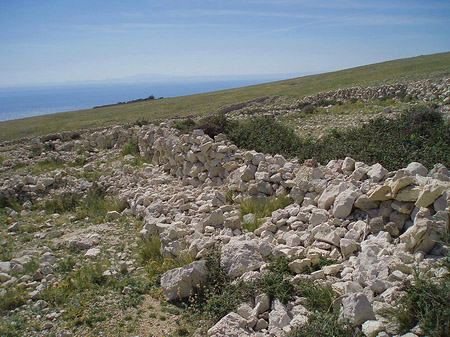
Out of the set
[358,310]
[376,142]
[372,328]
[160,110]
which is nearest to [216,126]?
[376,142]

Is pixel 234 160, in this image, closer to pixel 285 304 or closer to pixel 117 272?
pixel 117 272

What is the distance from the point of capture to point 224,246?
5.19 metres

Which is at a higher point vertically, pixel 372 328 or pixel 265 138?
pixel 265 138

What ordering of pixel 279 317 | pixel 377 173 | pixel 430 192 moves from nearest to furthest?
pixel 279 317 → pixel 430 192 → pixel 377 173

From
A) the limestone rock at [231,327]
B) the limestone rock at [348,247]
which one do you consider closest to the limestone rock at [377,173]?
the limestone rock at [348,247]

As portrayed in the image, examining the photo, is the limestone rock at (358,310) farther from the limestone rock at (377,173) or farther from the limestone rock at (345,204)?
the limestone rock at (377,173)

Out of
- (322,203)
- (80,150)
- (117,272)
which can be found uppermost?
(80,150)

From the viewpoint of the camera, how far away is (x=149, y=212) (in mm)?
7605

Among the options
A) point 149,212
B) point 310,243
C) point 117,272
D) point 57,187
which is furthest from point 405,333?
point 57,187

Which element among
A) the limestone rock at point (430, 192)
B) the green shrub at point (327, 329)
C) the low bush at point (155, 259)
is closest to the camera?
the green shrub at point (327, 329)

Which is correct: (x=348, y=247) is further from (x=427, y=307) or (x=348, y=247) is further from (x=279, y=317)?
(x=427, y=307)

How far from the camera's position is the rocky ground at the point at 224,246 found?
152 inches

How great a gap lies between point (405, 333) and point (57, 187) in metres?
10.4

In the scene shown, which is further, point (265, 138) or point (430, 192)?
point (265, 138)
